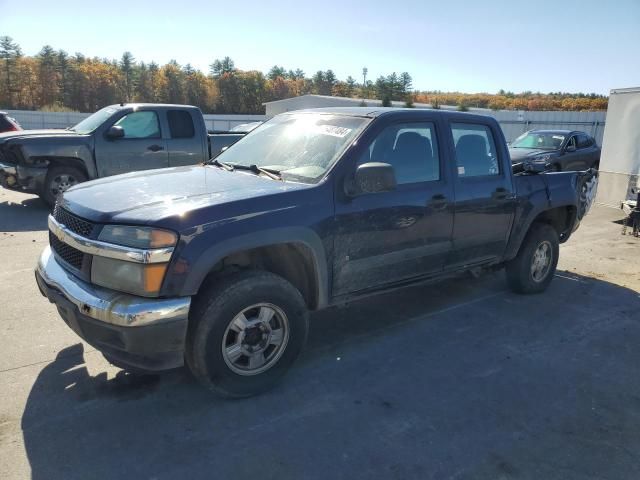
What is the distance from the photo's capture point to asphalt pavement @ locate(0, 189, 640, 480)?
2748mm

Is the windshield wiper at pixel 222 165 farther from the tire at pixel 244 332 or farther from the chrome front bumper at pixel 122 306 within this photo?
the chrome front bumper at pixel 122 306

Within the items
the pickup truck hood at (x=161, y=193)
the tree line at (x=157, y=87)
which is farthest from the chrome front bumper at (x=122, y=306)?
the tree line at (x=157, y=87)

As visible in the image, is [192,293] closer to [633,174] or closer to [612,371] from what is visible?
[612,371]

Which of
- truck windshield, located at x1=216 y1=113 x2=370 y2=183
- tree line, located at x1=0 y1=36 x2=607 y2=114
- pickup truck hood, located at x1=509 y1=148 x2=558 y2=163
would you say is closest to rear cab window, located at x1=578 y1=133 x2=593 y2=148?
pickup truck hood, located at x1=509 y1=148 x2=558 y2=163

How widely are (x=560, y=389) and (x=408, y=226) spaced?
1.60 metres

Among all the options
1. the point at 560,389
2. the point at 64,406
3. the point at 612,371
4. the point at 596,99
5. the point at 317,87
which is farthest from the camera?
the point at 317,87

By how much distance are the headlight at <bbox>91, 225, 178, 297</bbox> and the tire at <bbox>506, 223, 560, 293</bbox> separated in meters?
3.95

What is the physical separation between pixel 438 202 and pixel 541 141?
11654 mm

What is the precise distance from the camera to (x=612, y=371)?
3947 mm

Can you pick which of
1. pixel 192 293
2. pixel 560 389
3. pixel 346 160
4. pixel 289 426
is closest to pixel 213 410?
pixel 289 426

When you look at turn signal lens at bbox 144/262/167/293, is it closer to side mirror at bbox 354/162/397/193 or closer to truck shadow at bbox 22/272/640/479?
truck shadow at bbox 22/272/640/479

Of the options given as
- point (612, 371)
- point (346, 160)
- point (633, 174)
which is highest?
point (346, 160)

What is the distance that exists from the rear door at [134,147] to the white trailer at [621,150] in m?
8.89

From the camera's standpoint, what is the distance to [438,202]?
423cm
